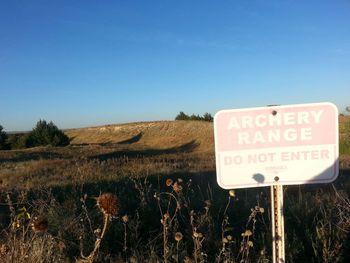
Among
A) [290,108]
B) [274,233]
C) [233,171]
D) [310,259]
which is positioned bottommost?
[310,259]

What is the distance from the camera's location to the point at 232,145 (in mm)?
2514

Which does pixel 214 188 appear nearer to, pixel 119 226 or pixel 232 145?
pixel 119 226

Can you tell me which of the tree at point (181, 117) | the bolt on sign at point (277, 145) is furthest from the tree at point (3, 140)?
the bolt on sign at point (277, 145)

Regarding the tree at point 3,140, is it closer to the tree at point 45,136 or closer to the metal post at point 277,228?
the tree at point 45,136

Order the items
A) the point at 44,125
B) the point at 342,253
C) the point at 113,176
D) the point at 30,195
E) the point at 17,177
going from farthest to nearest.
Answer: the point at 44,125, the point at 17,177, the point at 113,176, the point at 30,195, the point at 342,253

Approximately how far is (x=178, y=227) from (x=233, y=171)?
2535 mm

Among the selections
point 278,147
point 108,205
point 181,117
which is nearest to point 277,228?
point 278,147

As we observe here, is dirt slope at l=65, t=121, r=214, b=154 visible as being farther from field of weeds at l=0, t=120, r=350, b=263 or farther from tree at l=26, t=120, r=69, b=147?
field of weeds at l=0, t=120, r=350, b=263

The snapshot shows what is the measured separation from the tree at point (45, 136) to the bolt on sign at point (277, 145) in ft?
120

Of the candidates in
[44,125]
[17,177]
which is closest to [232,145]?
[17,177]

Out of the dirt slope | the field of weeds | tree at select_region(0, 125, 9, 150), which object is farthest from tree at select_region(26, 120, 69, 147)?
the field of weeds

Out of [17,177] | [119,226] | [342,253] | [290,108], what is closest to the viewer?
[290,108]

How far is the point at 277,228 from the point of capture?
252cm

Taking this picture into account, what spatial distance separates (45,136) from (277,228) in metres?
37.7
